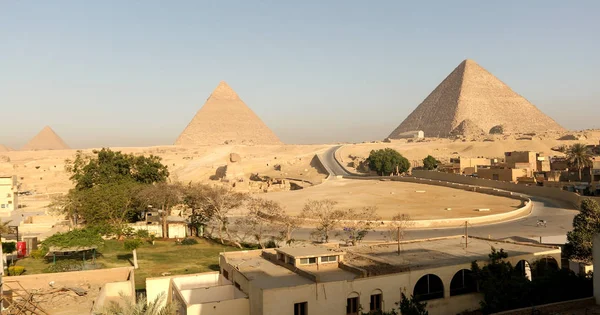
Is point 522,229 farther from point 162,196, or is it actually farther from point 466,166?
point 466,166

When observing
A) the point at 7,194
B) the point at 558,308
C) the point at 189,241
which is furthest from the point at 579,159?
the point at 7,194

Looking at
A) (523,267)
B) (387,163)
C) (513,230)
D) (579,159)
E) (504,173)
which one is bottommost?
(513,230)

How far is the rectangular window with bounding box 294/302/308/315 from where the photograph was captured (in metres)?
15.2

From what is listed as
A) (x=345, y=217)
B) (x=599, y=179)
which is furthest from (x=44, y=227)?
(x=599, y=179)

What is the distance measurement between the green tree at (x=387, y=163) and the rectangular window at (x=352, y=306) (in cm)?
5946

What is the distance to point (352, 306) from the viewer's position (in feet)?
52.2

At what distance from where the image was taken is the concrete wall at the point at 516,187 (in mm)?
43094

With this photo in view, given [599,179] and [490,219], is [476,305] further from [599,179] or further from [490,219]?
[599,179]

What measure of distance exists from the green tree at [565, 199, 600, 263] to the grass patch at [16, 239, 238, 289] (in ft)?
50.0

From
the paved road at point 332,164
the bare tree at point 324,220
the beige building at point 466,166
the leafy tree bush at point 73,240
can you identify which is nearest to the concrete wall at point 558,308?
the bare tree at point 324,220

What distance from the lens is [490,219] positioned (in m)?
36.6

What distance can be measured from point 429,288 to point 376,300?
2.07m

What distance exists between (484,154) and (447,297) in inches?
3098

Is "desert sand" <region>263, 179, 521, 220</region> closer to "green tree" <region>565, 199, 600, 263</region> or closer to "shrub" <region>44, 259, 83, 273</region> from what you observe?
"green tree" <region>565, 199, 600, 263</region>
